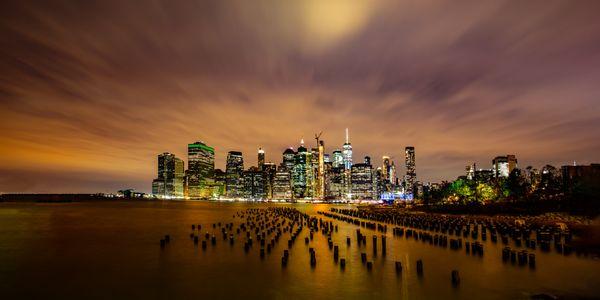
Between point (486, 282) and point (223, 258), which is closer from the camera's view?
point (486, 282)

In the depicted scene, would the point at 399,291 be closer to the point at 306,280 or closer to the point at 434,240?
the point at 306,280

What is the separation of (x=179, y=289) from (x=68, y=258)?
53.3ft

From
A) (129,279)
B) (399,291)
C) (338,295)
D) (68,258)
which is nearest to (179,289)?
(129,279)

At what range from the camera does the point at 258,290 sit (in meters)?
22.6

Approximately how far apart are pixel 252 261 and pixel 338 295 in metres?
11.0

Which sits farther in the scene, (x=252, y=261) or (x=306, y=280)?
(x=252, y=261)

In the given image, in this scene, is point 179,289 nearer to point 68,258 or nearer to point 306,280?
point 306,280

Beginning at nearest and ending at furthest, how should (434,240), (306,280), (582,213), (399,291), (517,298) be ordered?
1. (517,298)
2. (399,291)
3. (306,280)
4. (434,240)
5. (582,213)

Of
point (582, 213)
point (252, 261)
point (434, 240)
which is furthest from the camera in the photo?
point (582, 213)

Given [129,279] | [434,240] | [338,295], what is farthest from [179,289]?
[434,240]

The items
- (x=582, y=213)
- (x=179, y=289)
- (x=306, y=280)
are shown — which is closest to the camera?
(x=179, y=289)

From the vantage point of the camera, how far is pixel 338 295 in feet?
71.5

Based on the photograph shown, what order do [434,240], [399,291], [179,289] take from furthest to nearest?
[434,240] → [179,289] → [399,291]

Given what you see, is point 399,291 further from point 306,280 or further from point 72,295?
point 72,295
